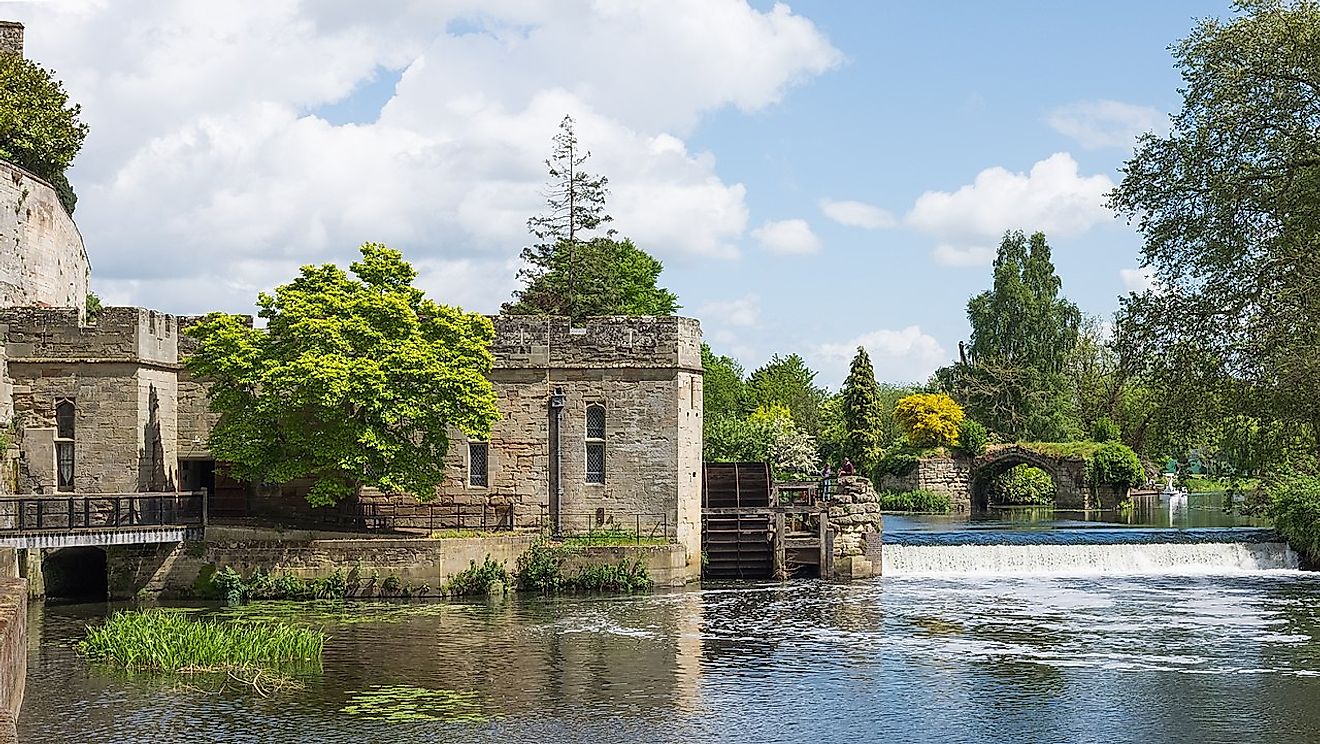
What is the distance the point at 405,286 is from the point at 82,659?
36.7 feet

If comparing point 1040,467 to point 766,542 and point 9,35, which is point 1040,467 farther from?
point 9,35

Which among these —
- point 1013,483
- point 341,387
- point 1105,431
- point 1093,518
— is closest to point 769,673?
point 341,387

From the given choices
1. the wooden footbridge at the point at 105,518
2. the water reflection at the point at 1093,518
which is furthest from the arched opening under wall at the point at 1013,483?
the wooden footbridge at the point at 105,518

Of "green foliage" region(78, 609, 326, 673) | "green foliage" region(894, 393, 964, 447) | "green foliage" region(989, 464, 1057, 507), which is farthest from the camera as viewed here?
"green foliage" region(989, 464, 1057, 507)

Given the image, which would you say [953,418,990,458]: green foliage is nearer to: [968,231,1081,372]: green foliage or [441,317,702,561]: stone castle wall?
[968,231,1081,372]: green foliage

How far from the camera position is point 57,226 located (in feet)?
125

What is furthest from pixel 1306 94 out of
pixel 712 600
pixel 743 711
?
pixel 743 711

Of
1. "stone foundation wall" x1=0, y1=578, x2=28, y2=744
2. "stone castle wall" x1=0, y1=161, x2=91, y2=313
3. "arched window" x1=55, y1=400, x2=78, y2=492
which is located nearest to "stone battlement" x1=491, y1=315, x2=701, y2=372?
"arched window" x1=55, y1=400, x2=78, y2=492

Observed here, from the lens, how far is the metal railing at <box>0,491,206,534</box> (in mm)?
28594

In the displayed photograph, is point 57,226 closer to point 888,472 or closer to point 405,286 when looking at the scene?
point 405,286

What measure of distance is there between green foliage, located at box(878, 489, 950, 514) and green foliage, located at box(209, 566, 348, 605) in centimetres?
3932

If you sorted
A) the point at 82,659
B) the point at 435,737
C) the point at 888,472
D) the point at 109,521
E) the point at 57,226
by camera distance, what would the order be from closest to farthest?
the point at 435,737 < the point at 82,659 < the point at 109,521 < the point at 57,226 < the point at 888,472

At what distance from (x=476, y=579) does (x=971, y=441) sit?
42341 millimetres

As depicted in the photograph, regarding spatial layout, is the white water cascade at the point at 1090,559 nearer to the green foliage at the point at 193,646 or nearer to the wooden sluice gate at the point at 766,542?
the wooden sluice gate at the point at 766,542
